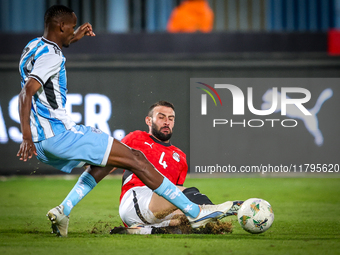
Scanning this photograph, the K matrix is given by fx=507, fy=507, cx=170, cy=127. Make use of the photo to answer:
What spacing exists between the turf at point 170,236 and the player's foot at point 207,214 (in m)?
0.14

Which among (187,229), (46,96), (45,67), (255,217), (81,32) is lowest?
(187,229)

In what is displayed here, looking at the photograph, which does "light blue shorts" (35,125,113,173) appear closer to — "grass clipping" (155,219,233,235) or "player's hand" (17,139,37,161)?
"player's hand" (17,139,37,161)

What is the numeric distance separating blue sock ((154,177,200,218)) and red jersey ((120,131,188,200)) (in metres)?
0.78

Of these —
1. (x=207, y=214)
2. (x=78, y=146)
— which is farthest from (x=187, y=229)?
(x=78, y=146)

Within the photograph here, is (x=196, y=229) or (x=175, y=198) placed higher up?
(x=175, y=198)

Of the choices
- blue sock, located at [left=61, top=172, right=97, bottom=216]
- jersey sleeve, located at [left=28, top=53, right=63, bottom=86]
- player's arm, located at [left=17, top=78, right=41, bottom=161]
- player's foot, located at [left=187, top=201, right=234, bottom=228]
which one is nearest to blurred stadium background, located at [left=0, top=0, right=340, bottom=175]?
blue sock, located at [left=61, top=172, right=97, bottom=216]

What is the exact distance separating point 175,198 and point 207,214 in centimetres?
33

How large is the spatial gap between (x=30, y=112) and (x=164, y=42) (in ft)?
24.7

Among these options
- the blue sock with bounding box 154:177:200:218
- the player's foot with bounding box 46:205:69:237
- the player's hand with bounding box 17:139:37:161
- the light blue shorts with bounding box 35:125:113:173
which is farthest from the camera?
the player's foot with bounding box 46:205:69:237

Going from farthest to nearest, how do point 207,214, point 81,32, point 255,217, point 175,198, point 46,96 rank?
point 81,32
point 255,217
point 207,214
point 175,198
point 46,96

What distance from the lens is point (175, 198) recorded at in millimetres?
4250

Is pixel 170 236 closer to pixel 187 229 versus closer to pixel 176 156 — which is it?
pixel 187 229

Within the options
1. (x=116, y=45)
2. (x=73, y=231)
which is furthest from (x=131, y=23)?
(x=73, y=231)

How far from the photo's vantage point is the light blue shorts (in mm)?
4086
